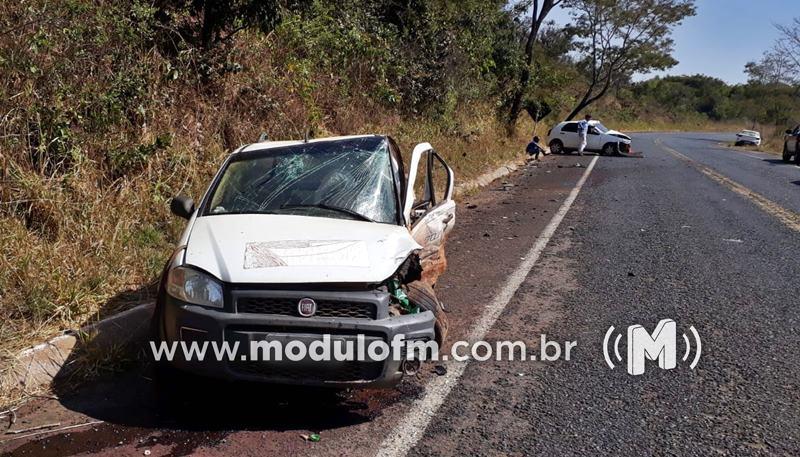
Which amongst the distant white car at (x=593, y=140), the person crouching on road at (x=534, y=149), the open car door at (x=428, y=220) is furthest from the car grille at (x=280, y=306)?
the distant white car at (x=593, y=140)

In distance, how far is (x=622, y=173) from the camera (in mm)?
18547

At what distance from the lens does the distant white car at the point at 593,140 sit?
26.7 metres

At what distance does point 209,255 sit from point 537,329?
2.64 m

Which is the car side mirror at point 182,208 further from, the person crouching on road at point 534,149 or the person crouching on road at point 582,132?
the person crouching on road at point 582,132

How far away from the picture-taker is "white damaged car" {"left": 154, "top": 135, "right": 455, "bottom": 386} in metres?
3.60

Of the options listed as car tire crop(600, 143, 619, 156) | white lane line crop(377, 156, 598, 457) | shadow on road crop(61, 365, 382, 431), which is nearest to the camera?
white lane line crop(377, 156, 598, 457)

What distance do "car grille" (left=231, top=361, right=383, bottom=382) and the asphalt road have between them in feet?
0.94

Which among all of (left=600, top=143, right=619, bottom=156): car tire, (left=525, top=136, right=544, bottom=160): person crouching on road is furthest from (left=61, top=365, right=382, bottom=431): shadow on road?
(left=600, top=143, right=619, bottom=156): car tire

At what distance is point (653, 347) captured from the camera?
4.94 meters

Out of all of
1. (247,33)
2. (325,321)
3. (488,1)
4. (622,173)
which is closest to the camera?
(325,321)

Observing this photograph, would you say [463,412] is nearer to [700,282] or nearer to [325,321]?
[325,321]

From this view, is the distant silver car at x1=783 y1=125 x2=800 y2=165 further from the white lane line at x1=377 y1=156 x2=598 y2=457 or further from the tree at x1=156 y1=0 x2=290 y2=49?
the white lane line at x1=377 y1=156 x2=598 y2=457

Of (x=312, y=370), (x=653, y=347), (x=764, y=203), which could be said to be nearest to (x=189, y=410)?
(x=312, y=370)

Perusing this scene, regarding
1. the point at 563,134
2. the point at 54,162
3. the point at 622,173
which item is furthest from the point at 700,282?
the point at 563,134
